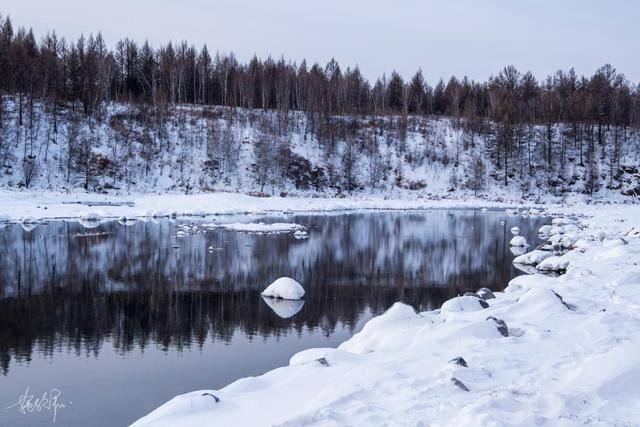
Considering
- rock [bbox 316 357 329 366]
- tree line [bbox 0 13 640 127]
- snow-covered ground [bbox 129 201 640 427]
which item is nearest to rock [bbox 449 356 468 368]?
snow-covered ground [bbox 129 201 640 427]

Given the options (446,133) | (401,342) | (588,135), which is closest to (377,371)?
(401,342)

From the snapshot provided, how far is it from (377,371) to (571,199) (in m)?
63.0

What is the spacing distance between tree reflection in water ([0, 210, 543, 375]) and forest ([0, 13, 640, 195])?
29260 mm

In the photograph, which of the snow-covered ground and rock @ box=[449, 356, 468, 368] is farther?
rock @ box=[449, 356, 468, 368]

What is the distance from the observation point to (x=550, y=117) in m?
78.9

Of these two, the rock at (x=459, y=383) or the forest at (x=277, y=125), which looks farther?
the forest at (x=277, y=125)

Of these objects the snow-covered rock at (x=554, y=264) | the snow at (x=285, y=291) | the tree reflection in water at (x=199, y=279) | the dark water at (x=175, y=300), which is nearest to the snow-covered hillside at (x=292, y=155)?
the tree reflection in water at (x=199, y=279)

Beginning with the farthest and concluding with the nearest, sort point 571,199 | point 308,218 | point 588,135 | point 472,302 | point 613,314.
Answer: point 588,135 < point 571,199 < point 308,218 < point 472,302 < point 613,314

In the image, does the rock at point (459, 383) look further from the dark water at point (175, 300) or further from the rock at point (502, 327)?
the dark water at point (175, 300)

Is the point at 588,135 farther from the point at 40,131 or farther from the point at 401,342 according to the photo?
the point at 401,342

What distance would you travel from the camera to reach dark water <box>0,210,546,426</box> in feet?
29.2
